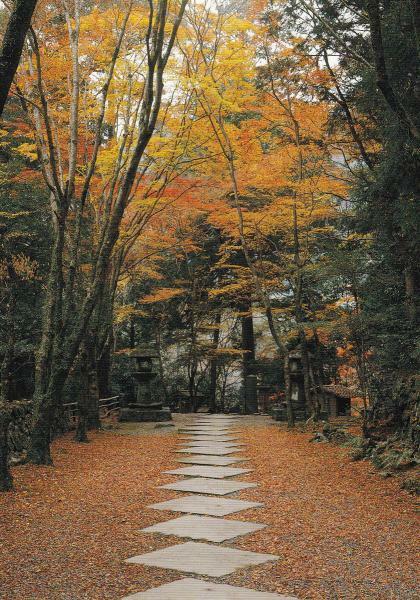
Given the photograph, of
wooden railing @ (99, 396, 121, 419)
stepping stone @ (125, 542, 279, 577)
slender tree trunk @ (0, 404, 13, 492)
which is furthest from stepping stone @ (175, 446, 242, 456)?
A: wooden railing @ (99, 396, 121, 419)

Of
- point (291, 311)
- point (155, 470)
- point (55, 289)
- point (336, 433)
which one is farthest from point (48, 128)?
point (291, 311)

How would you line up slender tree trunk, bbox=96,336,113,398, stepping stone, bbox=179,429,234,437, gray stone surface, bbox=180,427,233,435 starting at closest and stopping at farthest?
stepping stone, bbox=179,429,234,437, gray stone surface, bbox=180,427,233,435, slender tree trunk, bbox=96,336,113,398

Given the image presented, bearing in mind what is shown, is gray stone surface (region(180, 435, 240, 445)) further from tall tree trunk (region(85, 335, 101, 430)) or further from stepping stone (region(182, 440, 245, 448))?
tall tree trunk (region(85, 335, 101, 430))

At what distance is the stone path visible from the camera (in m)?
3.15

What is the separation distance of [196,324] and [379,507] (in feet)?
44.2

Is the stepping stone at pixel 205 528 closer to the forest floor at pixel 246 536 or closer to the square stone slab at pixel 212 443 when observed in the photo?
the forest floor at pixel 246 536

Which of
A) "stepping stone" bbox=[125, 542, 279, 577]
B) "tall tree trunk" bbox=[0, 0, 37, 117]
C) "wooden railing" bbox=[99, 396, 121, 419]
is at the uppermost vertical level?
"tall tree trunk" bbox=[0, 0, 37, 117]

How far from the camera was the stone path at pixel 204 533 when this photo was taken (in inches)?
124

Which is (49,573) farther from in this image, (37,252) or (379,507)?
(37,252)

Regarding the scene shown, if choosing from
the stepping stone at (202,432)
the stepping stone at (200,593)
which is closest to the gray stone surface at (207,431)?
the stepping stone at (202,432)

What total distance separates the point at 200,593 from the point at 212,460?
5.28 meters

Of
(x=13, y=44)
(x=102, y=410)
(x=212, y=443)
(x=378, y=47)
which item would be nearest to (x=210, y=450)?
(x=212, y=443)

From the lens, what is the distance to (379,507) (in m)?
5.44

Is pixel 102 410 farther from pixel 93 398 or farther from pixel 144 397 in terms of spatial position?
pixel 93 398
